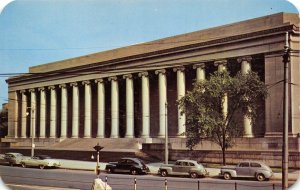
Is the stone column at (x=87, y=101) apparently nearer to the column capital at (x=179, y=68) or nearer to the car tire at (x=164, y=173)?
Result: the column capital at (x=179, y=68)

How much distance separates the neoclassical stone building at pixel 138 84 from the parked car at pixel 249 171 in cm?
348

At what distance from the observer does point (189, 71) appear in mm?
36750

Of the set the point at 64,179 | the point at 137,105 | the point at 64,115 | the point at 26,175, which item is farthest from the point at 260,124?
the point at 64,115

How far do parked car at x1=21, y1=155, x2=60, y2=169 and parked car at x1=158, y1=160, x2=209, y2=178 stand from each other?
22.4ft

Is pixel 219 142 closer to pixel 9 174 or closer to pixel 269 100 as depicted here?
pixel 269 100

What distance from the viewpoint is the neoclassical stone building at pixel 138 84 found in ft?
83.2

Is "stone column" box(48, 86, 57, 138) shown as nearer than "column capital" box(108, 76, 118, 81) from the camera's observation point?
Answer: No

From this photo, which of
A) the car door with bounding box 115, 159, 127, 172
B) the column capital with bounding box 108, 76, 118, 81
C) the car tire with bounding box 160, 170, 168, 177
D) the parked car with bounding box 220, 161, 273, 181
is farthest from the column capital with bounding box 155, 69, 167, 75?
the parked car with bounding box 220, 161, 273, 181

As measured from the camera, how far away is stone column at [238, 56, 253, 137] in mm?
23653

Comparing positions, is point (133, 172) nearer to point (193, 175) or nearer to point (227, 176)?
point (193, 175)

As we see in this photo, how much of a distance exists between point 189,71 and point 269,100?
50.6 ft

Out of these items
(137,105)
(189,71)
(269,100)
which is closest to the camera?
(269,100)

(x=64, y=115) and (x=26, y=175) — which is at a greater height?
(x=64, y=115)

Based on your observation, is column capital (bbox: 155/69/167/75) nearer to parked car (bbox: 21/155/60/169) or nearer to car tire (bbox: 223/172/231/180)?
parked car (bbox: 21/155/60/169)
